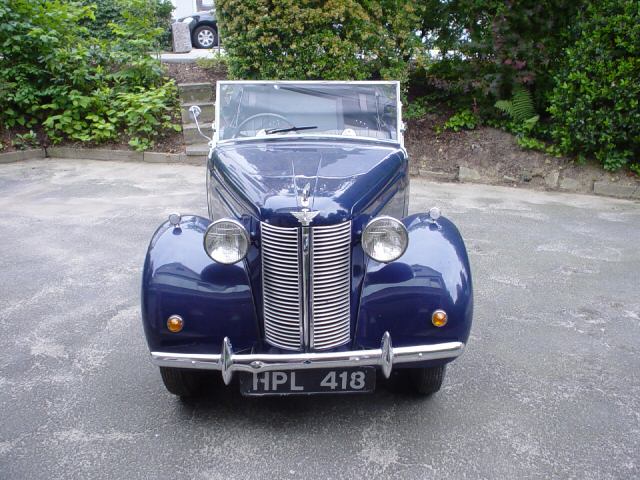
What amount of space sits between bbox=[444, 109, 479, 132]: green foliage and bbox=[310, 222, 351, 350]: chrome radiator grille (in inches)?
269

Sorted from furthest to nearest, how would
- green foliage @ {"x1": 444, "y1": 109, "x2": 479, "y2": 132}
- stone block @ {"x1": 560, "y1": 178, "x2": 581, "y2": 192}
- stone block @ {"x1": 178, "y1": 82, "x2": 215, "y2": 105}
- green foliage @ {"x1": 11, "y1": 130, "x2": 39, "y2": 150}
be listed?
stone block @ {"x1": 178, "y1": 82, "x2": 215, "y2": 105} → green foliage @ {"x1": 11, "y1": 130, "x2": 39, "y2": 150} → green foliage @ {"x1": 444, "y1": 109, "x2": 479, "y2": 132} → stone block @ {"x1": 560, "y1": 178, "x2": 581, "y2": 192}

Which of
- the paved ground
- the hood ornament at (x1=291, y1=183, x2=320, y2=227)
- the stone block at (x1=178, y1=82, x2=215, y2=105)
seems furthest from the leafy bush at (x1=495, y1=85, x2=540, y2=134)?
the hood ornament at (x1=291, y1=183, x2=320, y2=227)

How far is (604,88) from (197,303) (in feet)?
22.2

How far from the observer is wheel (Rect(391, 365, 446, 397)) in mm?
3158

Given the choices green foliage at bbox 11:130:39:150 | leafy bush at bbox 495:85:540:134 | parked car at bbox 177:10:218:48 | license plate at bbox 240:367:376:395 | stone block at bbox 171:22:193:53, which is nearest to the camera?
license plate at bbox 240:367:376:395

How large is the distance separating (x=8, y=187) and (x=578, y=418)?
7442 mm

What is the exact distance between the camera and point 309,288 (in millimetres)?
2816

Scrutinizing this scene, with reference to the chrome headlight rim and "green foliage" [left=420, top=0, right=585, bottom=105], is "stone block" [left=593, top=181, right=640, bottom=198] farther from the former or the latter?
the chrome headlight rim

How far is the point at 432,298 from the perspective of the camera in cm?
285

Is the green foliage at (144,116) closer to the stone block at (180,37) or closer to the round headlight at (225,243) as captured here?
the stone block at (180,37)

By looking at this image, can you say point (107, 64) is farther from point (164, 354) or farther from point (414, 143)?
point (164, 354)

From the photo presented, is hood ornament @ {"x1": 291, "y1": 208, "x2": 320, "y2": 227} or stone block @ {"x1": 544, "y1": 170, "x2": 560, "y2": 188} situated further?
stone block @ {"x1": 544, "y1": 170, "x2": 560, "y2": 188}

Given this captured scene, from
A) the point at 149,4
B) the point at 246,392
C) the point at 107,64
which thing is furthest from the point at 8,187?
the point at 246,392

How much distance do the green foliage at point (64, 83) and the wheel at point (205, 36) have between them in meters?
6.00
